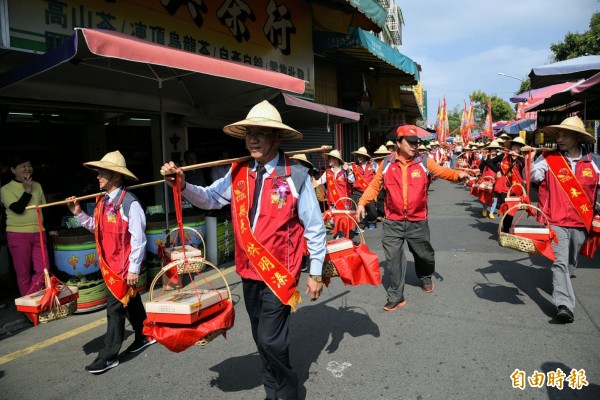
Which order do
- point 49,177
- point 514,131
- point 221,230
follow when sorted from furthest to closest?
point 514,131 < point 49,177 < point 221,230

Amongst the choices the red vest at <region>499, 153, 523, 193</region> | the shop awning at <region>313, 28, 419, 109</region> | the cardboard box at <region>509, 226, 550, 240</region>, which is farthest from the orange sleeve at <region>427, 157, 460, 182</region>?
the shop awning at <region>313, 28, 419, 109</region>

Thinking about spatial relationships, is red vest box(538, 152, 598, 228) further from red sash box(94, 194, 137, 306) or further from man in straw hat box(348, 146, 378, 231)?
man in straw hat box(348, 146, 378, 231)

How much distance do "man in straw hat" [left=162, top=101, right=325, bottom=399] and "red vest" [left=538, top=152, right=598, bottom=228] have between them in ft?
10.1

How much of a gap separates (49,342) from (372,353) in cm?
335

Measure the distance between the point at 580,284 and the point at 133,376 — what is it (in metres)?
5.60

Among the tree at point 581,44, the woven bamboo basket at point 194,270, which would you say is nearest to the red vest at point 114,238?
the woven bamboo basket at point 194,270

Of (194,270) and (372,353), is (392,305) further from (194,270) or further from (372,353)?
(194,270)

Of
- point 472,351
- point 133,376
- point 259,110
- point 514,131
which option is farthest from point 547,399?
point 514,131

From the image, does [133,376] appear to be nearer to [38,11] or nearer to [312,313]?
[312,313]

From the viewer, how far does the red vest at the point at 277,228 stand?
2.88 meters

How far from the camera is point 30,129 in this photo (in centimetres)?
855

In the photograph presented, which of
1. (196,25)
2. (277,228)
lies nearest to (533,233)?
(277,228)

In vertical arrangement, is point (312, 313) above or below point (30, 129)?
below

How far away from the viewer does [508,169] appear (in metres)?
9.14
